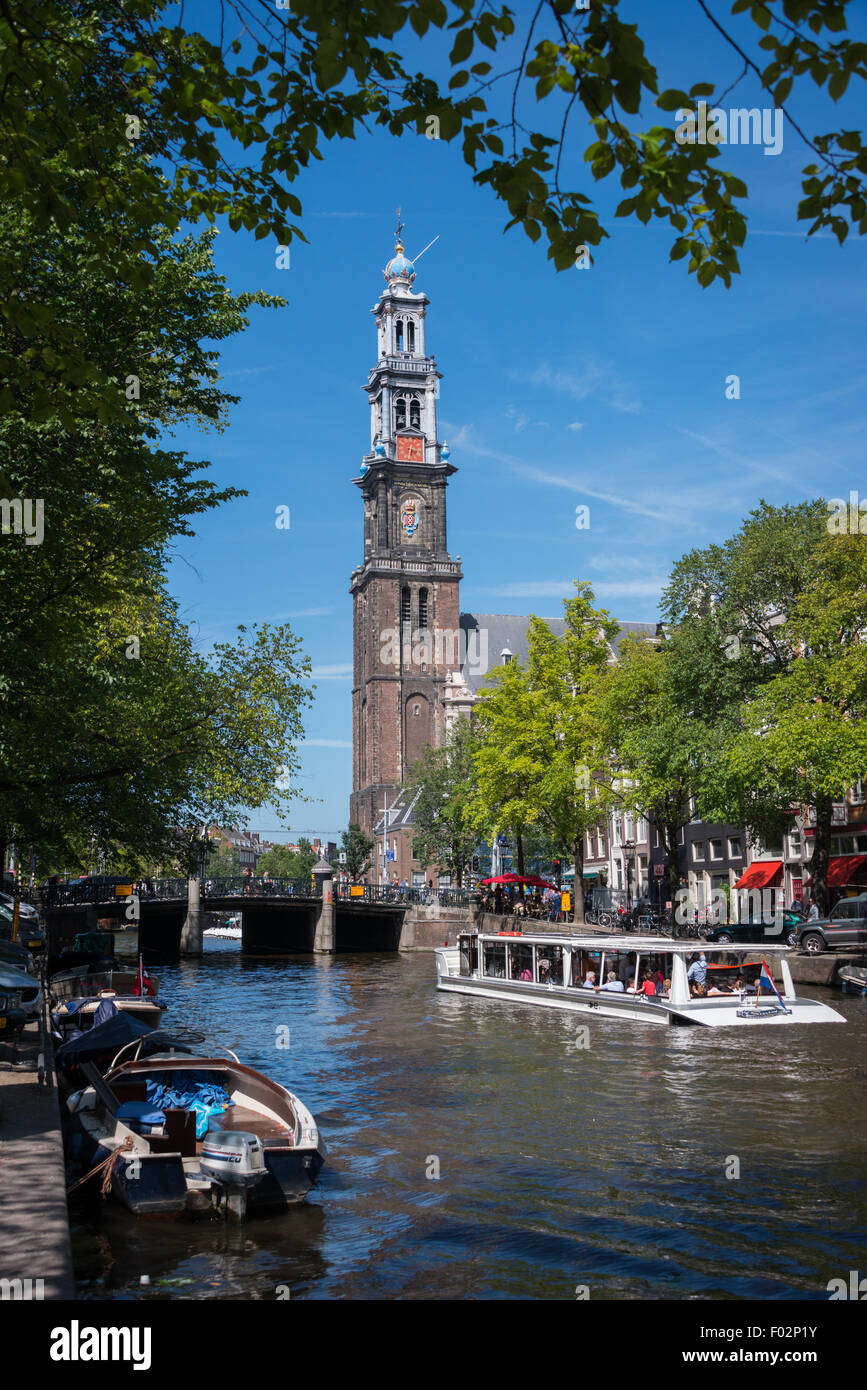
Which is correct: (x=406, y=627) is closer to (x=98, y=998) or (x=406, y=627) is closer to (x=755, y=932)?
(x=755, y=932)

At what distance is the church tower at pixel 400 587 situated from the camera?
5054 inches

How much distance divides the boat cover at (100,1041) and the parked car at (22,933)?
73.1ft

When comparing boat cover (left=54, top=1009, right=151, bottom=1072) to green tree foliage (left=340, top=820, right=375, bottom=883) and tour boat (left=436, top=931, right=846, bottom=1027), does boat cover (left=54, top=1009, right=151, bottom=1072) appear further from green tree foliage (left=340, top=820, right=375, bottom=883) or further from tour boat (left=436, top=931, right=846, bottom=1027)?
green tree foliage (left=340, top=820, right=375, bottom=883)

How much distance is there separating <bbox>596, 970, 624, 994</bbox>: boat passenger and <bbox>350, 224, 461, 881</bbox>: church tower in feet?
274

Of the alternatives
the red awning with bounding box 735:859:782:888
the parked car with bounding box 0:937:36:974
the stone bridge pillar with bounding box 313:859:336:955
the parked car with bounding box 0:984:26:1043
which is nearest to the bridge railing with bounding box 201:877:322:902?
the stone bridge pillar with bounding box 313:859:336:955

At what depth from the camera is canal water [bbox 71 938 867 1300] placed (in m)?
12.7

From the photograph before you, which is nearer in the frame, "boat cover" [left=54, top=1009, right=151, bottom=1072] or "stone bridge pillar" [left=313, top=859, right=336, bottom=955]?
"boat cover" [left=54, top=1009, right=151, bottom=1072]

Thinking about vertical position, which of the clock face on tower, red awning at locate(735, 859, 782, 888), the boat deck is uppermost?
the clock face on tower

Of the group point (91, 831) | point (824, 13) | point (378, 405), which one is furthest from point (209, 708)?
point (378, 405)

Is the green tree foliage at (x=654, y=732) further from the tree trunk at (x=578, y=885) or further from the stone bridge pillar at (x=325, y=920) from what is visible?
the stone bridge pillar at (x=325, y=920)

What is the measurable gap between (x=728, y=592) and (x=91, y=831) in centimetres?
2966

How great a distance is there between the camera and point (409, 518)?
440 feet

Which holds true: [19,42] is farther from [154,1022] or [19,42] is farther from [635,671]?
[635,671]

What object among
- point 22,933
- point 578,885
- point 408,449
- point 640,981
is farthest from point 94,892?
point 408,449
